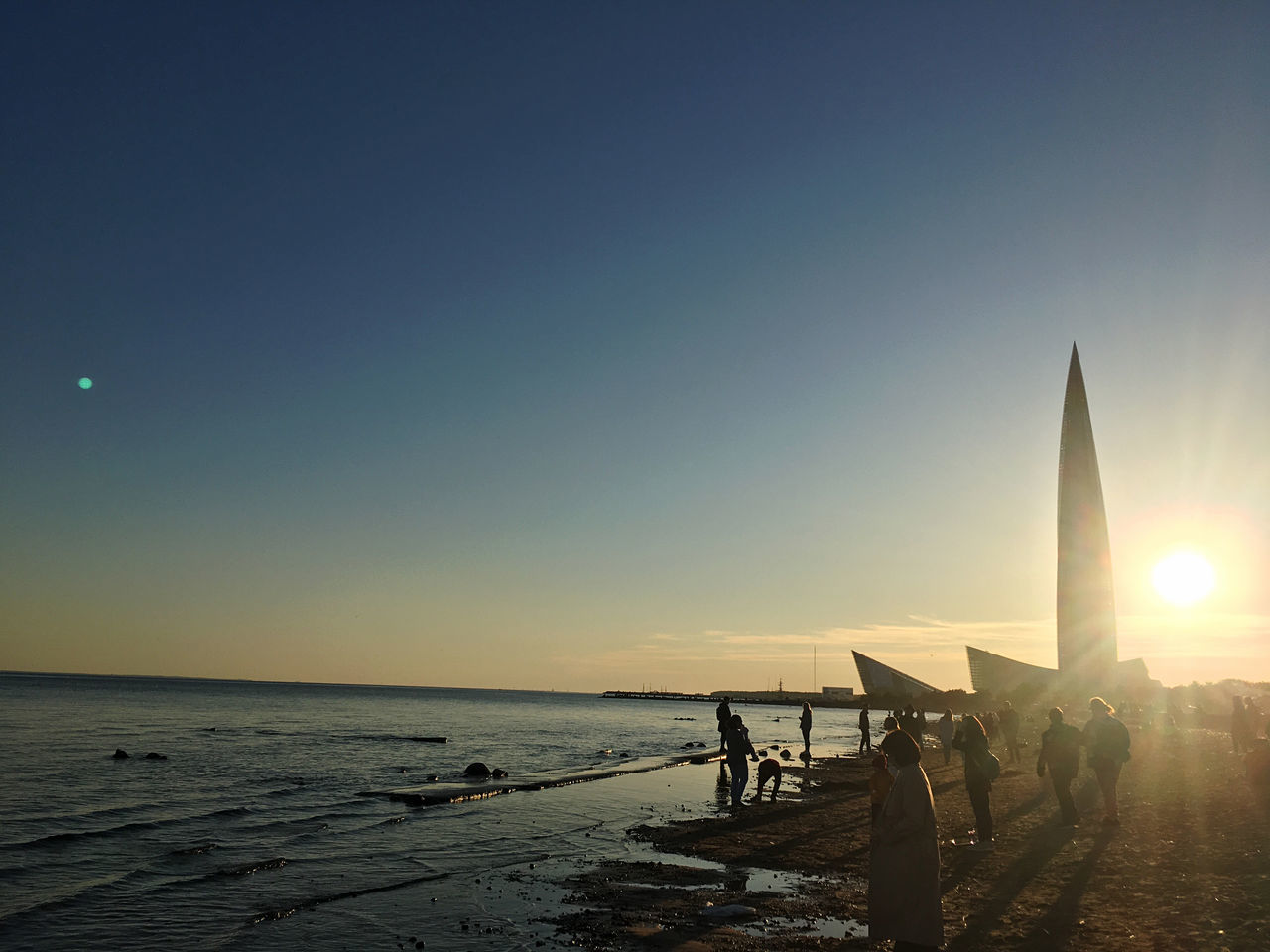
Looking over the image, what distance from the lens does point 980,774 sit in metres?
13.7

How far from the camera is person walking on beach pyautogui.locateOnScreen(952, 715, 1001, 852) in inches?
538

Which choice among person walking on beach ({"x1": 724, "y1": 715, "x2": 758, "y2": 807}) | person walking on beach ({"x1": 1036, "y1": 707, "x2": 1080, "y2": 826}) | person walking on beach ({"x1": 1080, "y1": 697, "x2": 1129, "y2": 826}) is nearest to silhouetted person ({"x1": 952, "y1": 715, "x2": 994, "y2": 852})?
person walking on beach ({"x1": 1036, "y1": 707, "x2": 1080, "y2": 826})

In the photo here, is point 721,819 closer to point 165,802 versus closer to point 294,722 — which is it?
point 165,802

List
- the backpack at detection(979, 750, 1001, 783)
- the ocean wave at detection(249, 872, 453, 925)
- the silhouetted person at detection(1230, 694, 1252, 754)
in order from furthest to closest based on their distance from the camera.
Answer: the silhouetted person at detection(1230, 694, 1252, 754) → the backpack at detection(979, 750, 1001, 783) → the ocean wave at detection(249, 872, 453, 925)

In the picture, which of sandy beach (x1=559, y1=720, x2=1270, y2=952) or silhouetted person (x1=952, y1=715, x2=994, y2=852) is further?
silhouetted person (x1=952, y1=715, x2=994, y2=852)

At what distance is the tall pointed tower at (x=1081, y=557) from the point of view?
311ft

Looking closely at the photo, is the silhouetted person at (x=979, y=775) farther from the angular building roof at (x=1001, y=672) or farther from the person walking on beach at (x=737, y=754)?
the angular building roof at (x=1001, y=672)

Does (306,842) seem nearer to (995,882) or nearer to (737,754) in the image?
(737,754)

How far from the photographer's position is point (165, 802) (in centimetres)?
2553

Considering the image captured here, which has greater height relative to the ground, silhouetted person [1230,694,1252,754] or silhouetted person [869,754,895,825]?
silhouetted person [869,754,895,825]

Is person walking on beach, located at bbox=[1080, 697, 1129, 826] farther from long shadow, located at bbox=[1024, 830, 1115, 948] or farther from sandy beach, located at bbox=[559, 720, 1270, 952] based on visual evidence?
long shadow, located at bbox=[1024, 830, 1115, 948]

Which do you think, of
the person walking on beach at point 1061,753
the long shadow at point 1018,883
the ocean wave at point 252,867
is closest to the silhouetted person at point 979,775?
the long shadow at point 1018,883

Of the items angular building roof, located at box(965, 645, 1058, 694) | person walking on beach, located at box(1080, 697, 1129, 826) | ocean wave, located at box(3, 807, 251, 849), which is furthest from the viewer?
angular building roof, located at box(965, 645, 1058, 694)

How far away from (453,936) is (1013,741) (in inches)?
1027
